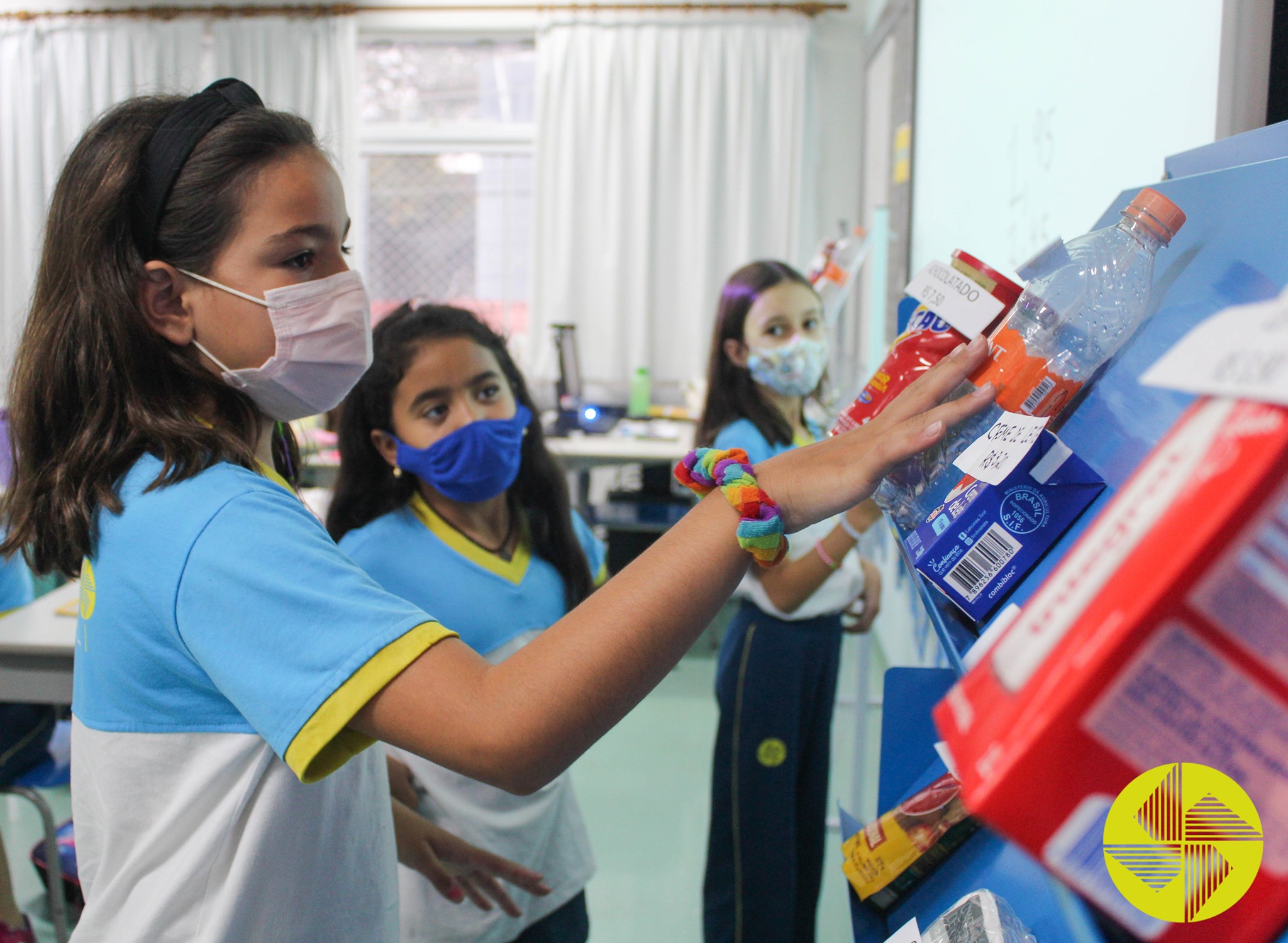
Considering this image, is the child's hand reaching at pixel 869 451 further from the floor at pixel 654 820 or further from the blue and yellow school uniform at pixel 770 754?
the floor at pixel 654 820

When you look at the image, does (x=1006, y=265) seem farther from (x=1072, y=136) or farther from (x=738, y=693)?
(x=738, y=693)

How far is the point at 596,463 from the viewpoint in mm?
3709

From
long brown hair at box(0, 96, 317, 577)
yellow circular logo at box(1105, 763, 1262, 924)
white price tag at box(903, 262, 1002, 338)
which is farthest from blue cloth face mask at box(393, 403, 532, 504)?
yellow circular logo at box(1105, 763, 1262, 924)

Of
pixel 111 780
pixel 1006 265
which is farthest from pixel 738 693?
pixel 111 780

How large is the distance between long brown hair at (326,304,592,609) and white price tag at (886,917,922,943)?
0.72 metres

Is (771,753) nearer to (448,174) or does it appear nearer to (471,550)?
(471,550)

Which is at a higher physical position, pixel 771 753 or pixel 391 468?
pixel 391 468

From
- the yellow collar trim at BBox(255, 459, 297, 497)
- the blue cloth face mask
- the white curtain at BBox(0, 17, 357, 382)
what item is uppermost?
the white curtain at BBox(0, 17, 357, 382)

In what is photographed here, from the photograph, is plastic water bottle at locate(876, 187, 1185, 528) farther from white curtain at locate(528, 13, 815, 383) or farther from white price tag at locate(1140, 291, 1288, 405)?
white curtain at locate(528, 13, 815, 383)

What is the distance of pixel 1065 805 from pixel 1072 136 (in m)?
1.41

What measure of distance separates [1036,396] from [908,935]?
15.6 inches

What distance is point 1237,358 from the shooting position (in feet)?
0.83

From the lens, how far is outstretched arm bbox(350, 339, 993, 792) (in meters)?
0.53

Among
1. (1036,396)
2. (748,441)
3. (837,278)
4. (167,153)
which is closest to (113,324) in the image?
(167,153)
